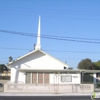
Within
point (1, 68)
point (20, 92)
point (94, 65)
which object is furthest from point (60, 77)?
point (1, 68)

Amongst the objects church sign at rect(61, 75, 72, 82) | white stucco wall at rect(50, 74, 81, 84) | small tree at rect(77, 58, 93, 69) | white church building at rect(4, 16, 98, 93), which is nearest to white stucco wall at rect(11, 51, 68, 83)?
white church building at rect(4, 16, 98, 93)

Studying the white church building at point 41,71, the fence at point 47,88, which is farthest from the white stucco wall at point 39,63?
the fence at point 47,88

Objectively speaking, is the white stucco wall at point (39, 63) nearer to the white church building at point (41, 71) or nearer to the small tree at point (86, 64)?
the white church building at point (41, 71)

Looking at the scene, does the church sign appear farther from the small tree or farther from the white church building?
the small tree

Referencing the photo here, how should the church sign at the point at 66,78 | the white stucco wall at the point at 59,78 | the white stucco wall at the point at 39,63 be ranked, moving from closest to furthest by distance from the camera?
the church sign at the point at 66,78, the white stucco wall at the point at 59,78, the white stucco wall at the point at 39,63

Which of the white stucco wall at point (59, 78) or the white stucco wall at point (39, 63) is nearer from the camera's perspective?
the white stucco wall at point (59, 78)

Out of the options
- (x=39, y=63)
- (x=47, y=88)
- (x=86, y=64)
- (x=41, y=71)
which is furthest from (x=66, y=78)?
(x=86, y=64)

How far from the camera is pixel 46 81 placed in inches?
1542

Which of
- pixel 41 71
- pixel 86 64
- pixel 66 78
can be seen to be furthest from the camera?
pixel 86 64

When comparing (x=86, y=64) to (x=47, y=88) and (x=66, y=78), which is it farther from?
(x=47, y=88)

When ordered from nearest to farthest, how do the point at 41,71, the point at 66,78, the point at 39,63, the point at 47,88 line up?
the point at 47,88, the point at 66,78, the point at 41,71, the point at 39,63

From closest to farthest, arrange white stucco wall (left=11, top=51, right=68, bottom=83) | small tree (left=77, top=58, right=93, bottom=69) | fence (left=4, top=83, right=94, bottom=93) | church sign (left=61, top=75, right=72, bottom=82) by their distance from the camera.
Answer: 1. fence (left=4, top=83, right=94, bottom=93)
2. church sign (left=61, top=75, right=72, bottom=82)
3. white stucco wall (left=11, top=51, right=68, bottom=83)
4. small tree (left=77, top=58, right=93, bottom=69)

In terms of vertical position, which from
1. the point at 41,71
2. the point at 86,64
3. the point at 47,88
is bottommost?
the point at 47,88

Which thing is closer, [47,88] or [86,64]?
[47,88]
